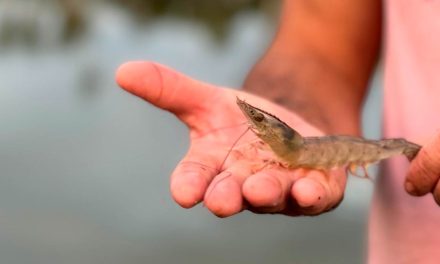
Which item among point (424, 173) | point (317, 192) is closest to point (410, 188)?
point (424, 173)

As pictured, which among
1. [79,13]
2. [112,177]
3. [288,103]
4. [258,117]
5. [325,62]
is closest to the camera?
[258,117]

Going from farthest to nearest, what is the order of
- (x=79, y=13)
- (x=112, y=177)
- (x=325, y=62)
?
(x=79, y=13)
(x=112, y=177)
(x=325, y=62)

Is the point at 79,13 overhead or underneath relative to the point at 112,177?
overhead

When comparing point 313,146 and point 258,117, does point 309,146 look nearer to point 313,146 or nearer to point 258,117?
point 313,146

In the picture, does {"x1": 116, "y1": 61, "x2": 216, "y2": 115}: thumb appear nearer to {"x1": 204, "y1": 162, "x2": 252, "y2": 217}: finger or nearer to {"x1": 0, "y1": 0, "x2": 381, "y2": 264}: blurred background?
{"x1": 204, "y1": 162, "x2": 252, "y2": 217}: finger

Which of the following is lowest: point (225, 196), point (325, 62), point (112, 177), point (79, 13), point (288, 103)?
point (225, 196)

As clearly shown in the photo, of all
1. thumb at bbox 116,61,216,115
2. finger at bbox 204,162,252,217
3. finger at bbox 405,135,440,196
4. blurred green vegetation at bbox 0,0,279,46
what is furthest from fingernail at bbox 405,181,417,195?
blurred green vegetation at bbox 0,0,279,46

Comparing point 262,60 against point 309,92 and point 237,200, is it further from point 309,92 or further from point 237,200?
point 237,200
